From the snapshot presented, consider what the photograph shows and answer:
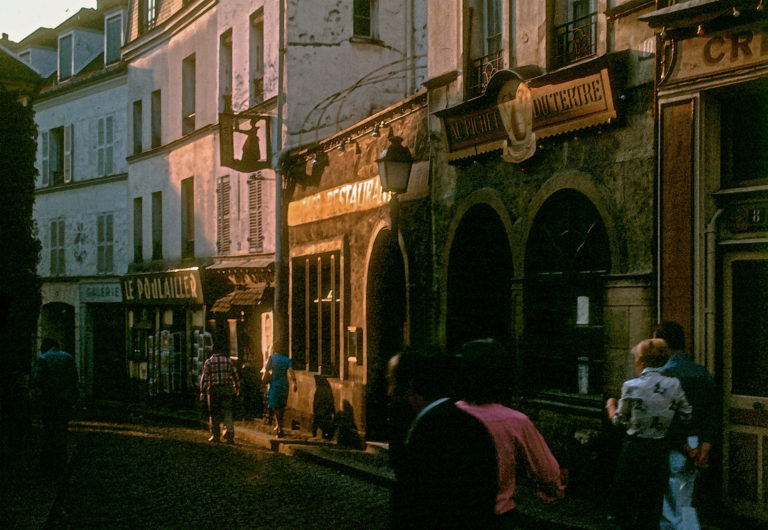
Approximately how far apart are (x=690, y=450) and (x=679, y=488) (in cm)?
30

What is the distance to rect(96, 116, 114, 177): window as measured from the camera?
29922 mm

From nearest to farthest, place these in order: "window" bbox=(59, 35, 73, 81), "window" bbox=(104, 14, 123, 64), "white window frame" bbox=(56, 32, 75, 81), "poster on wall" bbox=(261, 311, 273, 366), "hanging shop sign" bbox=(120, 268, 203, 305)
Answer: "poster on wall" bbox=(261, 311, 273, 366) < "hanging shop sign" bbox=(120, 268, 203, 305) < "window" bbox=(104, 14, 123, 64) < "white window frame" bbox=(56, 32, 75, 81) < "window" bbox=(59, 35, 73, 81)

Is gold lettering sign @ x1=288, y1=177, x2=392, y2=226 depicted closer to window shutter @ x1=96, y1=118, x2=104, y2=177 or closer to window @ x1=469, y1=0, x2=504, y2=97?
window @ x1=469, y1=0, x2=504, y2=97

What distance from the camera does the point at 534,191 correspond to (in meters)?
11.0

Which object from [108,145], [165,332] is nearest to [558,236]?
[165,332]

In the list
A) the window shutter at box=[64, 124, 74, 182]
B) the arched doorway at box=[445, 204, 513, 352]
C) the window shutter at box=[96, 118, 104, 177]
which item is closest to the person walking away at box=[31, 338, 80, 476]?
the arched doorway at box=[445, 204, 513, 352]

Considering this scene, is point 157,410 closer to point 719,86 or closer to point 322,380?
point 322,380

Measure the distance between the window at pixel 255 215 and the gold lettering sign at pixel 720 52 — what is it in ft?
43.2

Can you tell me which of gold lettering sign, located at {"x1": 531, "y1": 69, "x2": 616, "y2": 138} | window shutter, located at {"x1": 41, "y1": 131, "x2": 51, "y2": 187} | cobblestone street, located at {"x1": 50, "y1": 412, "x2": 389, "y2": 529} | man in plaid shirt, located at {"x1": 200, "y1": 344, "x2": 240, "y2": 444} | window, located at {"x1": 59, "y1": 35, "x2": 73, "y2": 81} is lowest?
cobblestone street, located at {"x1": 50, "y1": 412, "x2": 389, "y2": 529}

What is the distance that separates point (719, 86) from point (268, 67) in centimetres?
1306

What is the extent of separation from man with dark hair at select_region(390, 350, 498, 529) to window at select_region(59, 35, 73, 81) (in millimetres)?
31464

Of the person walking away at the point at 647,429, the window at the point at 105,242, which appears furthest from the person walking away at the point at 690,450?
the window at the point at 105,242

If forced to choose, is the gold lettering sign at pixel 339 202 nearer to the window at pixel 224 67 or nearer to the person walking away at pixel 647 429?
the window at pixel 224 67

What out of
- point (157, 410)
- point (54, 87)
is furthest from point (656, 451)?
point (54, 87)
